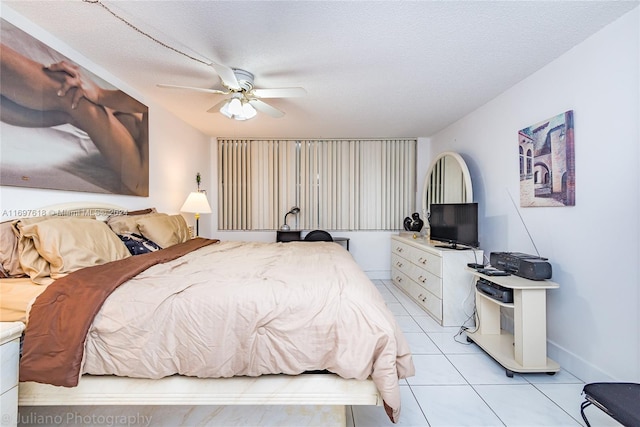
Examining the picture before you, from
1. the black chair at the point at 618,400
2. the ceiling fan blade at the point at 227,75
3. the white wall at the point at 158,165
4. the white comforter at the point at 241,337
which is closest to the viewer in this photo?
the black chair at the point at 618,400

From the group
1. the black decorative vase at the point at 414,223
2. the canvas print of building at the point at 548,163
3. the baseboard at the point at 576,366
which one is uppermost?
the canvas print of building at the point at 548,163

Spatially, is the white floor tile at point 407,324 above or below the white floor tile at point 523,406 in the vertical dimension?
above

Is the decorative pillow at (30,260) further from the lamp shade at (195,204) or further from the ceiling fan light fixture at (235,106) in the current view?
the lamp shade at (195,204)

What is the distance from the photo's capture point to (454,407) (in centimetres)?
166

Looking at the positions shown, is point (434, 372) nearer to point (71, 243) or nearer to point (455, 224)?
point (455, 224)

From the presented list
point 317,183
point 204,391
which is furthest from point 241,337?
point 317,183

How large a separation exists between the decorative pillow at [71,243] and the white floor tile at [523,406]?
8.65ft

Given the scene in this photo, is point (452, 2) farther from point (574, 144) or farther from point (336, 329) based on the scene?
point (336, 329)

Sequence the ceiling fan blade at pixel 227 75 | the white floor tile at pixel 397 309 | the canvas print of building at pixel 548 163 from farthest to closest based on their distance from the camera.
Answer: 1. the white floor tile at pixel 397 309
2. the canvas print of building at pixel 548 163
3. the ceiling fan blade at pixel 227 75

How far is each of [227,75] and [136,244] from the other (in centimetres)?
151

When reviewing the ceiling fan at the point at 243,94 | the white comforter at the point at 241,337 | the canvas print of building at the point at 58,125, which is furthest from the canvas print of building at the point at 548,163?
the canvas print of building at the point at 58,125

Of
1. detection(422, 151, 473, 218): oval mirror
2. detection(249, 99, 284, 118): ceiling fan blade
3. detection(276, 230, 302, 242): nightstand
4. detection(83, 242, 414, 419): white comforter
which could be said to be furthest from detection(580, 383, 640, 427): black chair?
detection(276, 230, 302, 242): nightstand

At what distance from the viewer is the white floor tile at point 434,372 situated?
1904mm

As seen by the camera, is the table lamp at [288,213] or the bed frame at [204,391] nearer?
the bed frame at [204,391]
